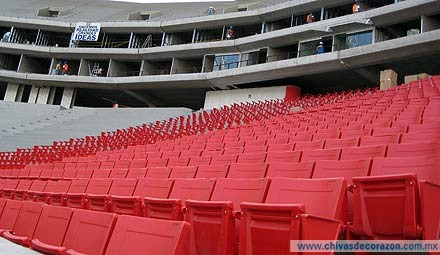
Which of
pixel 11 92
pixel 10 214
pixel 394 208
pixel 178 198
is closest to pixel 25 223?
pixel 10 214

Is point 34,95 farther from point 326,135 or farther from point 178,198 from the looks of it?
point 178,198

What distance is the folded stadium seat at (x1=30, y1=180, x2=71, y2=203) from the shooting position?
4.93 m

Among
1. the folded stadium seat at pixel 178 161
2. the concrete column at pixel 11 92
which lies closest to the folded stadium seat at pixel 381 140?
the folded stadium seat at pixel 178 161

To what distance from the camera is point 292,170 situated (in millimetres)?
3844

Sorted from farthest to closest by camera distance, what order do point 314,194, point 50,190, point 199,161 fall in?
point 199,161 → point 50,190 → point 314,194

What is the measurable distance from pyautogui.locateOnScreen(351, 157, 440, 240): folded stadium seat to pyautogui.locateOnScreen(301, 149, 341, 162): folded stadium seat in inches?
67.9

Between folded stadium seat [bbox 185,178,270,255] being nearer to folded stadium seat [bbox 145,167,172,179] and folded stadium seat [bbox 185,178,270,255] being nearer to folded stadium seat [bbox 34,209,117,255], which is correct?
folded stadium seat [bbox 34,209,117,255]

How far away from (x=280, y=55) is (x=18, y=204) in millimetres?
20435

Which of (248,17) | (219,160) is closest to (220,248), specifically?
(219,160)

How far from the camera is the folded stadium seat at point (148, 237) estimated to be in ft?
7.14

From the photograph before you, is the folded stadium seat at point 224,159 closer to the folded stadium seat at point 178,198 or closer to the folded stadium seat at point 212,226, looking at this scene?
the folded stadium seat at point 178,198

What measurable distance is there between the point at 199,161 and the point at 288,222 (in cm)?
399

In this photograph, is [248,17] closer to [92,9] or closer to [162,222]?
[92,9]

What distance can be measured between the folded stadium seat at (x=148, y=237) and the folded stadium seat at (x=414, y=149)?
7.58ft
